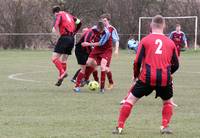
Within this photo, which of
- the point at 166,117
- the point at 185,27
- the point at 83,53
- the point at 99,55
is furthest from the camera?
the point at 185,27

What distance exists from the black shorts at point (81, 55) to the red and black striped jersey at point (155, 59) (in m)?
7.38

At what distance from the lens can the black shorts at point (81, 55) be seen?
52.0 feet

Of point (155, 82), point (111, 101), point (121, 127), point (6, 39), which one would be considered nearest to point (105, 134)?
point (121, 127)

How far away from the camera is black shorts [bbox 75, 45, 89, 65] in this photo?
15.8 meters

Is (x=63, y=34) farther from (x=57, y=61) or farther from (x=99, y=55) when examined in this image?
(x=99, y=55)

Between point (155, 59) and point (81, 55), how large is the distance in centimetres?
817

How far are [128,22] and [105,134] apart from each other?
3868 centimetres

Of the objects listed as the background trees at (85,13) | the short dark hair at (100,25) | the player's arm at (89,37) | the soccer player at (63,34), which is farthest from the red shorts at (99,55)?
the background trees at (85,13)

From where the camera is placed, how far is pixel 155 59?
8289mm

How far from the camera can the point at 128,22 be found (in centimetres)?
4681

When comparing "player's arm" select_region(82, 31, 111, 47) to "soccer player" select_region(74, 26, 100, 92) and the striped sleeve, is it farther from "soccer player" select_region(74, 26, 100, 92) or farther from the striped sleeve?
"soccer player" select_region(74, 26, 100, 92)

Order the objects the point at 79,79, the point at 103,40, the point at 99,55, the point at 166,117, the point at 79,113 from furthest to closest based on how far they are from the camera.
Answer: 1. the point at 99,55
2. the point at 79,79
3. the point at 103,40
4. the point at 79,113
5. the point at 166,117

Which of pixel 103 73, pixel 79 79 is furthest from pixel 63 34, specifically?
pixel 103 73

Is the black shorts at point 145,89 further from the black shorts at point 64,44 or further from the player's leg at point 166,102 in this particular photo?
the black shorts at point 64,44
